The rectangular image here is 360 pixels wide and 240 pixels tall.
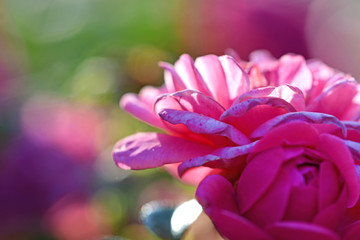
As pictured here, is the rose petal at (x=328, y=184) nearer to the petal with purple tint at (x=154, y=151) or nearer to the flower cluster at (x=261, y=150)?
the flower cluster at (x=261, y=150)

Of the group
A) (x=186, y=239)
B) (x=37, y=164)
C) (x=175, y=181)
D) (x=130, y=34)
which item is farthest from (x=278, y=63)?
(x=130, y=34)

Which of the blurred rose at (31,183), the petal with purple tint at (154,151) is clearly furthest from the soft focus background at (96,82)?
the petal with purple tint at (154,151)

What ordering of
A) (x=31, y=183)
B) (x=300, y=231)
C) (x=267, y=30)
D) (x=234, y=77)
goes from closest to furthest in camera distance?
(x=300, y=231)
(x=234, y=77)
(x=31, y=183)
(x=267, y=30)

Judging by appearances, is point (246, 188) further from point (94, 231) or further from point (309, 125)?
point (94, 231)

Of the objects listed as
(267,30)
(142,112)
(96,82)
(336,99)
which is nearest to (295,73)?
(336,99)

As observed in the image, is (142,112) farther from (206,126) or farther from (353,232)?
(353,232)

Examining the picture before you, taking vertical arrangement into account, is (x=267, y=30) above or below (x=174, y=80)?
below

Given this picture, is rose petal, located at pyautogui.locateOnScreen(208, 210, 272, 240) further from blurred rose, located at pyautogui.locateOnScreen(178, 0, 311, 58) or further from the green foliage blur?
blurred rose, located at pyautogui.locateOnScreen(178, 0, 311, 58)
